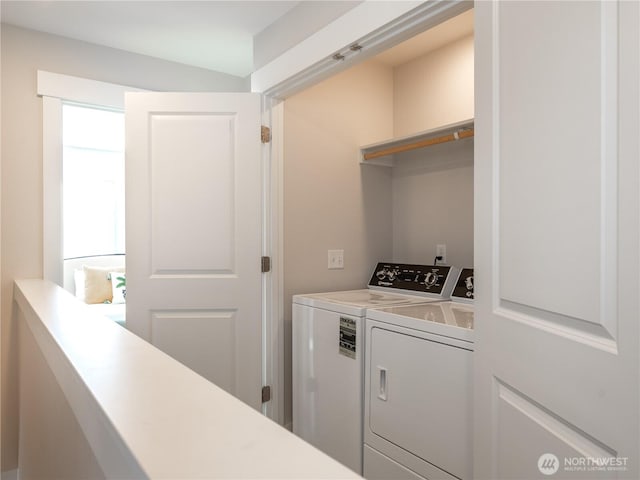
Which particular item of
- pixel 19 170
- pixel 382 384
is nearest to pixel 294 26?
pixel 19 170

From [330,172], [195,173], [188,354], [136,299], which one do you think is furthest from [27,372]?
[330,172]

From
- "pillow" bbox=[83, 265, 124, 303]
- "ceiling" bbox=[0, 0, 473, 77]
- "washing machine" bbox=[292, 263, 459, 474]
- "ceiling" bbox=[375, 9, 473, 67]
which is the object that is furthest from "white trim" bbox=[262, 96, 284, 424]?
"pillow" bbox=[83, 265, 124, 303]

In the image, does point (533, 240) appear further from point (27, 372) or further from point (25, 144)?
point (25, 144)

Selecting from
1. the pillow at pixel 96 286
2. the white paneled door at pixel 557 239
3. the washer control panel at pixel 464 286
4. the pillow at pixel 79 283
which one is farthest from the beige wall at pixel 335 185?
the pillow at pixel 79 283

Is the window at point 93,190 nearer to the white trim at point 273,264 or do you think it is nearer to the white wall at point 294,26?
the white wall at point 294,26

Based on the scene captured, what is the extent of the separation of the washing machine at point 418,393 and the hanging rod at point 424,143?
86 centimetres

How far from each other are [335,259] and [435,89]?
4.02 ft

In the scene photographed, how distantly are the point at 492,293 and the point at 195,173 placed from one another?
179 centimetres

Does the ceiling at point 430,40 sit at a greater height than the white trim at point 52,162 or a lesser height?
greater

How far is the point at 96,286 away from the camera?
439 centimetres

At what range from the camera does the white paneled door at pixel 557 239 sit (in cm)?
75

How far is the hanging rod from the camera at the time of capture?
7.21ft

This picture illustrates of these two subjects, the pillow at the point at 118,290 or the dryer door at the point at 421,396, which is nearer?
the dryer door at the point at 421,396

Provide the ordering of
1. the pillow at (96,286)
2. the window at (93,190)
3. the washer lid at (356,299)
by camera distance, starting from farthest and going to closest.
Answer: the window at (93,190) → the pillow at (96,286) → the washer lid at (356,299)
